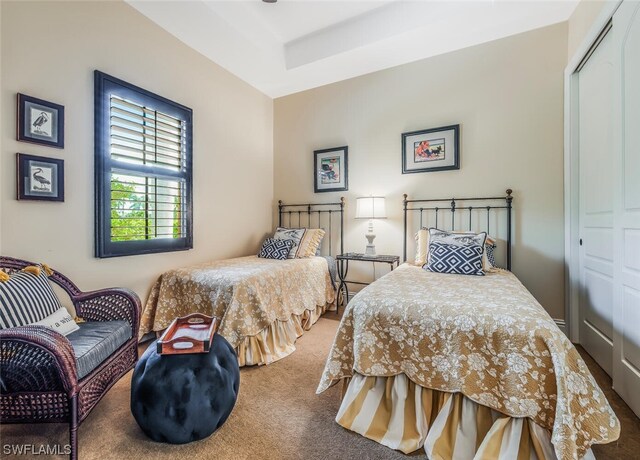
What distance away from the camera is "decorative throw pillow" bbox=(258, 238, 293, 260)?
10.5 ft

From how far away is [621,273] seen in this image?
1687 millimetres

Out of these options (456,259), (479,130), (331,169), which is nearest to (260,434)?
(456,259)

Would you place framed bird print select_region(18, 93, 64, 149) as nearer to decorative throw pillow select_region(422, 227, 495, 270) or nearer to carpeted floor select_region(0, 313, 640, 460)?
carpeted floor select_region(0, 313, 640, 460)

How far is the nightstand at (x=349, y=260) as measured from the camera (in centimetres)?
302

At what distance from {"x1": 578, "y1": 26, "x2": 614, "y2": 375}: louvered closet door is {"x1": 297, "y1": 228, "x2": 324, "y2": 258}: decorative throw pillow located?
2464 millimetres

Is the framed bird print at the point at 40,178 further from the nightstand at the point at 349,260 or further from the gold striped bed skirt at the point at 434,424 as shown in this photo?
the nightstand at the point at 349,260

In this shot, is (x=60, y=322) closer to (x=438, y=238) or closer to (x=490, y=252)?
(x=438, y=238)

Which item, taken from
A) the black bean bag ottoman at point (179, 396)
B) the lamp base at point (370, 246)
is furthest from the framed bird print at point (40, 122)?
the lamp base at point (370, 246)

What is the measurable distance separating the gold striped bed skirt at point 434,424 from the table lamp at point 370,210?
71.9 inches

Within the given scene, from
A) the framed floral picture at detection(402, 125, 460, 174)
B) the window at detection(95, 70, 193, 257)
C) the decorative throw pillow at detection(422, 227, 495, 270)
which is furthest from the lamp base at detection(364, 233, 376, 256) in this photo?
the window at detection(95, 70, 193, 257)

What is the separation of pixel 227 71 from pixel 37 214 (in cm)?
244

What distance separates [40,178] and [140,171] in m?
0.69

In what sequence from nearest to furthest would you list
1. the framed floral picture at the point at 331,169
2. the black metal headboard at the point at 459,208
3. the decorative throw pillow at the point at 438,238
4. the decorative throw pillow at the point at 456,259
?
the decorative throw pillow at the point at 456,259, the decorative throw pillow at the point at 438,238, the black metal headboard at the point at 459,208, the framed floral picture at the point at 331,169

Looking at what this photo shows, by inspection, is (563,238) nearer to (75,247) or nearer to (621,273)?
(621,273)
